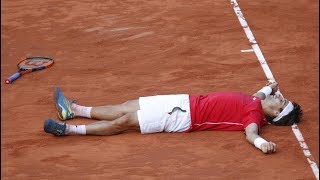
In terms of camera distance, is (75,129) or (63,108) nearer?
(75,129)

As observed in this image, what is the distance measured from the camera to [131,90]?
8859 mm

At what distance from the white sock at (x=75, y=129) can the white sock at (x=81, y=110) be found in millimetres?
432

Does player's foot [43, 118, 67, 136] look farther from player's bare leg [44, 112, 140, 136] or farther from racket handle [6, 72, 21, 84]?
racket handle [6, 72, 21, 84]

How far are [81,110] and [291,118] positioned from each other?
2680mm

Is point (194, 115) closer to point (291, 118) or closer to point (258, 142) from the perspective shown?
point (258, 142)

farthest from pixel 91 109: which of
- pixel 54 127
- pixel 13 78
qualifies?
pixel 13 78

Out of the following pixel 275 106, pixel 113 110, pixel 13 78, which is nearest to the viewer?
pixel 275 106

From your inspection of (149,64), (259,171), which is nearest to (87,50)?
(149,64)

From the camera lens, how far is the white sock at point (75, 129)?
25.2 ft

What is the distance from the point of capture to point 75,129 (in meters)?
7.69

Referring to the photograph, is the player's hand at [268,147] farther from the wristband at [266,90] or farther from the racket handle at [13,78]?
the racket handle at [13,78]

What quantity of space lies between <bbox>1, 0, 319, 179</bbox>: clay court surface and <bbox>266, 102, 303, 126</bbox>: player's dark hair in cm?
9

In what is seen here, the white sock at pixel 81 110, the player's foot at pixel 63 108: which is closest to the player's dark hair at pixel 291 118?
the white sock at pixel 81 110

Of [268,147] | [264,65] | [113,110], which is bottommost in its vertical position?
[264,65]
